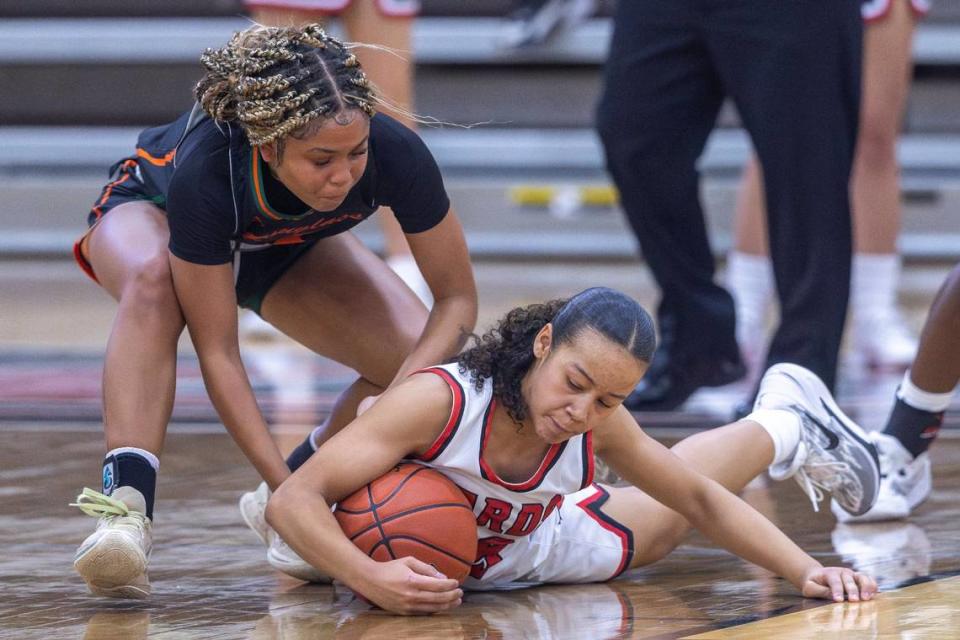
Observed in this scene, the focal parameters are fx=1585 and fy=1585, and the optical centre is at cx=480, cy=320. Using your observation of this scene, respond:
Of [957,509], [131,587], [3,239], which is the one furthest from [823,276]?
[3,239]

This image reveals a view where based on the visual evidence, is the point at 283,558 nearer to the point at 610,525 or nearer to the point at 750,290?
the point at 610,525

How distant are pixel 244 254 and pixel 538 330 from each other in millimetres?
966

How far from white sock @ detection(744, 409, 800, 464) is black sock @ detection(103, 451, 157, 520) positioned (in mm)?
A: 1357

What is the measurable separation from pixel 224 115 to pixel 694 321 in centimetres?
225

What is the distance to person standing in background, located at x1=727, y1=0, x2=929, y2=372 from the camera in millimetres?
5805

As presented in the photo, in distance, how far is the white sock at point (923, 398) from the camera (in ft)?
12.5

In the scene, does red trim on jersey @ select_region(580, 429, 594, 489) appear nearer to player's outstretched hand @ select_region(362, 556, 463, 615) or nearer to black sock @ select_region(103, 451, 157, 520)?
player's outstretched hand @ select_region(362, 556, 463, 615)

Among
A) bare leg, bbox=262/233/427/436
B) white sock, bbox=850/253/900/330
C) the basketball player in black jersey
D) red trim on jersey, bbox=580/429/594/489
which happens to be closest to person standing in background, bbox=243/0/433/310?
white sock, bbox=850/253/900/330

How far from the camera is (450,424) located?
3006 mm

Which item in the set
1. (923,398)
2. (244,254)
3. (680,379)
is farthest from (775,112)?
(244,254)

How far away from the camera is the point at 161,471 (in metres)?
4.30

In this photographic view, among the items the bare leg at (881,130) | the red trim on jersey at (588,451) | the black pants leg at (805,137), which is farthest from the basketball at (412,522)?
the bare leg at (881,130)

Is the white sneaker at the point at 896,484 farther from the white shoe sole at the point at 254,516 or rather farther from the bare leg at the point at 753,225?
the bare leg at the point at 753,225

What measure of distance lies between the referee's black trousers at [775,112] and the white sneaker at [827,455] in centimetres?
79
